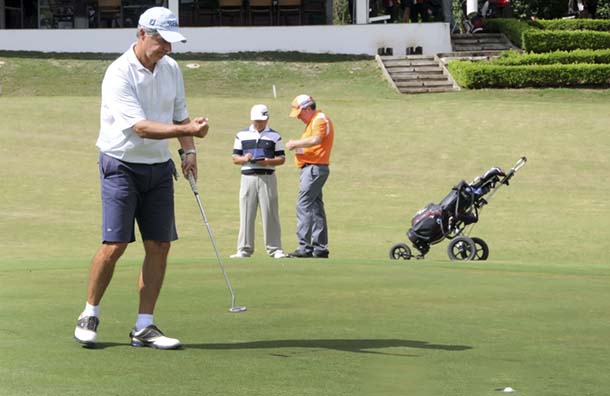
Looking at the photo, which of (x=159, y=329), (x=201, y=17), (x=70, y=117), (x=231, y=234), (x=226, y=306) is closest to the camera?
(x=159, y=329)

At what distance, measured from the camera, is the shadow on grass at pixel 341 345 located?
25.0 feet

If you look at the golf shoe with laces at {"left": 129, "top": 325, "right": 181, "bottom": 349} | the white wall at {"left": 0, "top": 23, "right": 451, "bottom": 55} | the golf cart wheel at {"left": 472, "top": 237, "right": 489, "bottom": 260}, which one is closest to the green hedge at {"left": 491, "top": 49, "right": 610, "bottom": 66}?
the white wall at {"left": 0, "top": 23, "right": 451, "bottom": 55}

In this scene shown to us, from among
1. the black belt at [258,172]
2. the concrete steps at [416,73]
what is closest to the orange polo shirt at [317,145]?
the black belt at [258,172]

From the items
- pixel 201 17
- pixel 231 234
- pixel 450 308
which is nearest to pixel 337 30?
pixel 201 17

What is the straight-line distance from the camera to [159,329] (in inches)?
320

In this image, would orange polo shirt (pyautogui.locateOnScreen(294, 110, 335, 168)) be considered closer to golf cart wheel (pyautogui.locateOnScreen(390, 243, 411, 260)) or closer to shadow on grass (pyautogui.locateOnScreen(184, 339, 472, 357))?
golf cart wheel (pyautogui.locateOnScreen(390, 243, 411, 260))

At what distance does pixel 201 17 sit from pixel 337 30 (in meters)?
6.36

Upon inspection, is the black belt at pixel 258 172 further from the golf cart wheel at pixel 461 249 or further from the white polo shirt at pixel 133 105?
the white polo shirt at pixel 133 105

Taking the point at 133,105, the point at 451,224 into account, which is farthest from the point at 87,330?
the point at 451,224

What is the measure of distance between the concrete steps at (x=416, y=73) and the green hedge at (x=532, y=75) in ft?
3.51

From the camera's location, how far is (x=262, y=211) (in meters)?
16.3

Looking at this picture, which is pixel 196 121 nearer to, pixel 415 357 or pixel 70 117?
pixel 415 357

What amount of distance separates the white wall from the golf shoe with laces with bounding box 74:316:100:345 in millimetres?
39829

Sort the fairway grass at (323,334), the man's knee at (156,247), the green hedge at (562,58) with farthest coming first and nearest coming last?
the green hedge at (562,58), the man's knee at (156,247), the fairway grass at (323,334)
